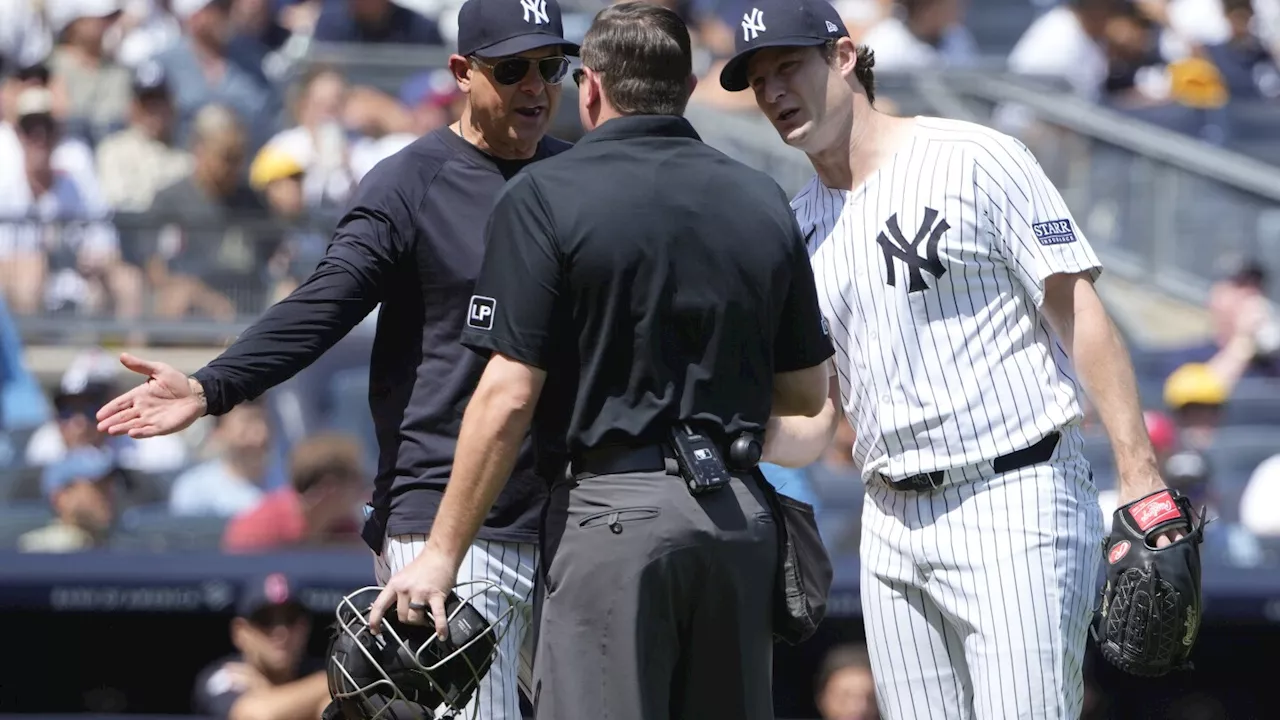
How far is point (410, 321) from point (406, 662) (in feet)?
2.19

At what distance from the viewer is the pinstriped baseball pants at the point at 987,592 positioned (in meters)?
3.21

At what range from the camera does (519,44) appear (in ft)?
10.7

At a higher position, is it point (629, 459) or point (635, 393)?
point (635, 393)

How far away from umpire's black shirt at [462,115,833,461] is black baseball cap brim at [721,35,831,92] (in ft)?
1.09

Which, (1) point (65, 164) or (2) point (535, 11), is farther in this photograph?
(1) point (65, 164)

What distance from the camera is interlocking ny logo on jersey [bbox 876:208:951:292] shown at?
329 centimetres

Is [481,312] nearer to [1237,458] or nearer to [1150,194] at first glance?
[1237,458]

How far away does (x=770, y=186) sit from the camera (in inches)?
122

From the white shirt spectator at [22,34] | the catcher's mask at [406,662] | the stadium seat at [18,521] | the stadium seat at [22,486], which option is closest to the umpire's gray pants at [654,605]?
the catcher's mask at [406,662]

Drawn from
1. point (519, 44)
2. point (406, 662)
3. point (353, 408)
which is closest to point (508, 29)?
point (519, 44)

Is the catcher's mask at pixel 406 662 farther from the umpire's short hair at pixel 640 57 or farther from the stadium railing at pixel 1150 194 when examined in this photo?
the stadium railing at pixel 1150 194

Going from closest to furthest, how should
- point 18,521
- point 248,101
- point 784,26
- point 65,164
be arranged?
1. point 784,26
2. point 18,521
3. point 65,164
4. point 248,101

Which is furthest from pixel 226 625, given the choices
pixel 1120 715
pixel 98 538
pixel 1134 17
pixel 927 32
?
pixel 1134 17

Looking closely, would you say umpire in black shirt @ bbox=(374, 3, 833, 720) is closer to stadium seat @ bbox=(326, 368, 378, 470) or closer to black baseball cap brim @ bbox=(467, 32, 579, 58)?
black baseball cap brim @ bbox=(467, 32, 579, 58)
